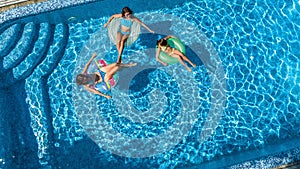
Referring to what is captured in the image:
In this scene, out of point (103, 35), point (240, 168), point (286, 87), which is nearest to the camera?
point (240, 168)

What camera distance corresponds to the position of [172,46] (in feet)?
26.3

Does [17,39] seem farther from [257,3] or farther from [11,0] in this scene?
[257,3]

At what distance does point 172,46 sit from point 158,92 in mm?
1039

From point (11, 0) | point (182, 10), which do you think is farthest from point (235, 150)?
point (11, 0)

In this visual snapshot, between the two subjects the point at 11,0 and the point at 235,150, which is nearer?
the point at 235,150

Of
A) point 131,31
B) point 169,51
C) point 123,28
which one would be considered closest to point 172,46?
point 169,51

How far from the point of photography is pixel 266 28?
8.26 metres

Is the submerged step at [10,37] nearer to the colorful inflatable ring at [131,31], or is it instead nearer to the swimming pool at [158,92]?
the swimming pool at [158,92]

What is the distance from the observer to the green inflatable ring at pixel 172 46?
788 cm

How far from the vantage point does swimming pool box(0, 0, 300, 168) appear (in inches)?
306

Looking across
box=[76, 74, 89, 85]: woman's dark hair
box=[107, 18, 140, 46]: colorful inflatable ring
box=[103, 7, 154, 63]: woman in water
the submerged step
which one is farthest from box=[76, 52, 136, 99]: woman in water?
the submerged step

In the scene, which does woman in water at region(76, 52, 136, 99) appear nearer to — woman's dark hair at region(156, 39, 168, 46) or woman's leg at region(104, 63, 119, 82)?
woman's leg at region(104, 63, 119, 82)

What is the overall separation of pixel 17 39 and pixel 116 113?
2866mm

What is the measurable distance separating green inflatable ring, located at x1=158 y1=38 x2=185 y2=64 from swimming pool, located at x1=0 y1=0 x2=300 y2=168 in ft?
0.82
